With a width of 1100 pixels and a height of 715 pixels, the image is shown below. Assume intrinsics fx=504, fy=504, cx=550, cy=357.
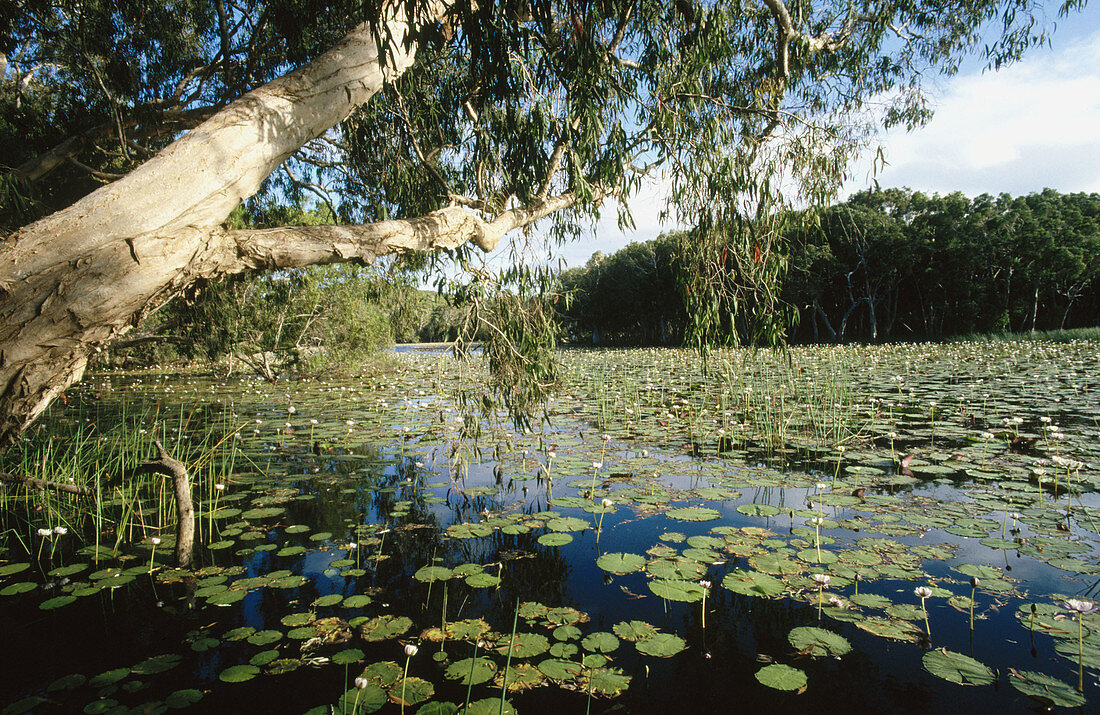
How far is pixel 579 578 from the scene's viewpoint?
2463 millimetres

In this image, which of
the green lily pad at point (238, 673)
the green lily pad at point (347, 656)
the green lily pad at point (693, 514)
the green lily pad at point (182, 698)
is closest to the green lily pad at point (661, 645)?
the green lily pad at point (347, 656)

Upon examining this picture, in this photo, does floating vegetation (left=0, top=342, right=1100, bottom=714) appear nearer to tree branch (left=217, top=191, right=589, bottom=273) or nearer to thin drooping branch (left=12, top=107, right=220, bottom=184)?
tree branch (left=217, top=191, right=589, bottom=273)

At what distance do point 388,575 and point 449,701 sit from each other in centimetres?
104

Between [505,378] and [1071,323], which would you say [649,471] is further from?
[1071,323]

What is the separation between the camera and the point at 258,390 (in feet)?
35.3

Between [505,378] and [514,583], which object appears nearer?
[514,583]

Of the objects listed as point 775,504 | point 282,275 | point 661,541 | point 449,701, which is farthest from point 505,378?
A: point 282,275

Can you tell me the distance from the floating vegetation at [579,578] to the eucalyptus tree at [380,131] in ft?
3.52

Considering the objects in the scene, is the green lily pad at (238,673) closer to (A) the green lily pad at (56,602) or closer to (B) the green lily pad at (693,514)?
(A) the green lily pad at (56,602)

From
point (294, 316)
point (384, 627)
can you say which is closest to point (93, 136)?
point (294, 316)

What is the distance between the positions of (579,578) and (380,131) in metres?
4.68

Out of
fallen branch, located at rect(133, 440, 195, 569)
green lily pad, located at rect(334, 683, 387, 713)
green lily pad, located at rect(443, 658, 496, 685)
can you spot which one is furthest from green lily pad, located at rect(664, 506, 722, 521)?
fallen branch, located at rect(133, 440, 195, 569)

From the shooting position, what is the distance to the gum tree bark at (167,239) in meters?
2.25

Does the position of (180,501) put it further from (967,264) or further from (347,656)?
(967,264)
